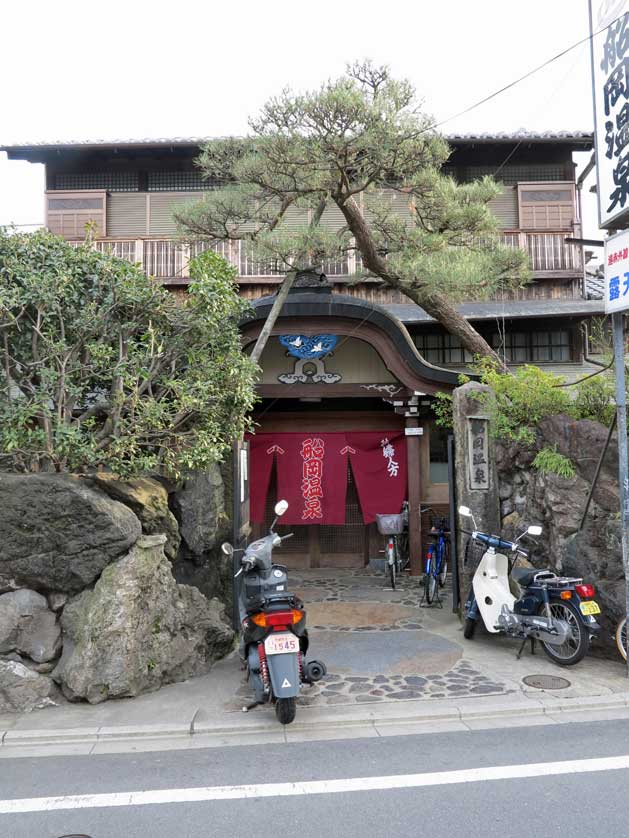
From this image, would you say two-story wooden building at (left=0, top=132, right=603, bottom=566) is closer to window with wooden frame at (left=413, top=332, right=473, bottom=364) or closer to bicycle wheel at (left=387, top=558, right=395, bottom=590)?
window with wooden frame at (left=413, top=332, right=473, bottom=364)

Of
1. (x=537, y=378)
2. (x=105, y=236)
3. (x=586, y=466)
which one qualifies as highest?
(x=105, y=236)

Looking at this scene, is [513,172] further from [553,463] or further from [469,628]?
[469,628]

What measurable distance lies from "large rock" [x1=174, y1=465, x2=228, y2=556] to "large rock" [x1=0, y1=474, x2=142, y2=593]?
Result: 1639 mm

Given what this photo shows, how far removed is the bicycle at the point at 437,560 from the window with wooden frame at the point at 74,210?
A: 10.7 metres

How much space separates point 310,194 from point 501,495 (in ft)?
18.0

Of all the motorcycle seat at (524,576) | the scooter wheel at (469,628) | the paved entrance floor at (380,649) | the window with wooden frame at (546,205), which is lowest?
the paved entrance floor at (380,649)

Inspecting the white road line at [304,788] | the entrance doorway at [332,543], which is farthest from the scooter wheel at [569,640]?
the entrance doorway at [332,543]

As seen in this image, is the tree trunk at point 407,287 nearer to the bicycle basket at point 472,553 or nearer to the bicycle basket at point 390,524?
the bicycle basket at point 472,553

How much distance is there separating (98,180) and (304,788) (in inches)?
610

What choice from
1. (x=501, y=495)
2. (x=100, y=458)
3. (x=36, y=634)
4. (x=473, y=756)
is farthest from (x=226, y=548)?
(x=501, y=495)

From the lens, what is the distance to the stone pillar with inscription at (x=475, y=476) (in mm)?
8383

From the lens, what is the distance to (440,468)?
1277 centimetres

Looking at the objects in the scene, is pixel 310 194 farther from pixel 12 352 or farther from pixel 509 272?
pixel 12 352

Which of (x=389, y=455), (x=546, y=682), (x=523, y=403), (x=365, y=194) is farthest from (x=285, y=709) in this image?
(x=365, y=194)
